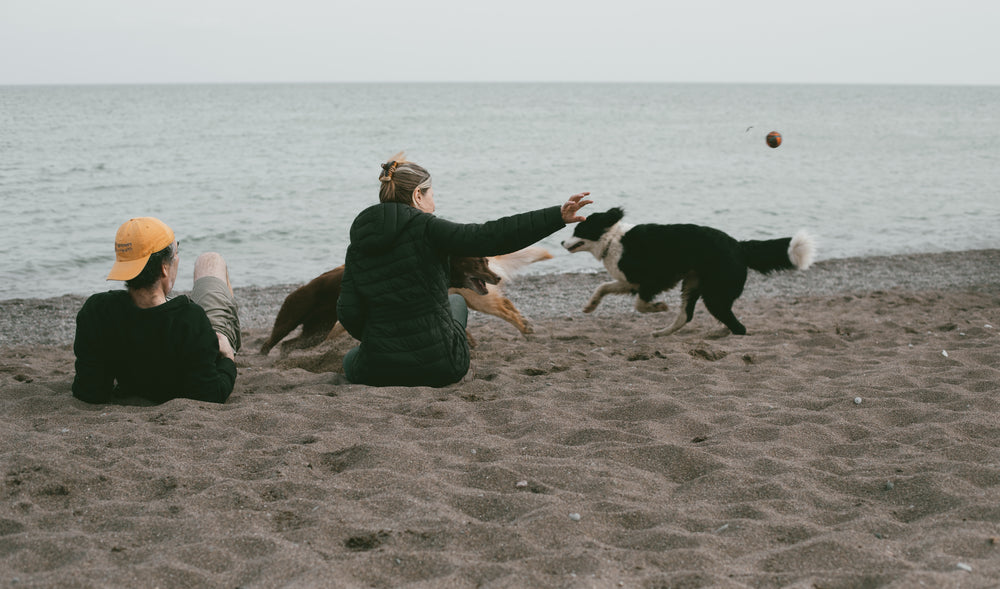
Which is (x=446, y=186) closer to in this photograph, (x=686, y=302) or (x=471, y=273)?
(x=686, y=302)

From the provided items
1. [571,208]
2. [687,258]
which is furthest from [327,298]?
[687,258]

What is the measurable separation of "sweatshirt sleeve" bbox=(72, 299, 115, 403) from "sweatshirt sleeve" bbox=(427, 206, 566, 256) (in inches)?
71.6

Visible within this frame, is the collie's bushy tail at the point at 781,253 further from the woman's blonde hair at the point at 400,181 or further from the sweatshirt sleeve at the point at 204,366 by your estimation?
the sweatshirt sleeve at the point at 204,366

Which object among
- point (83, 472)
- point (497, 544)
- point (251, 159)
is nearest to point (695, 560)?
point (497, 544)

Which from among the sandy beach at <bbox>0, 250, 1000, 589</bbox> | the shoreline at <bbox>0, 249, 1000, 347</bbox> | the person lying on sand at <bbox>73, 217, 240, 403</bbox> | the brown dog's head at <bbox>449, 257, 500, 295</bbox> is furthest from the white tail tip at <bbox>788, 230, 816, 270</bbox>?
the person lying on sand at <bbox>73, 217, 240, 403</bbox>

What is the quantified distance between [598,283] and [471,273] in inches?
185

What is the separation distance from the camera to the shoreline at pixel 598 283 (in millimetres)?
8070

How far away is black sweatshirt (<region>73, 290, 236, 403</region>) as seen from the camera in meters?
3.87

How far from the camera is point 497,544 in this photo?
2.60m

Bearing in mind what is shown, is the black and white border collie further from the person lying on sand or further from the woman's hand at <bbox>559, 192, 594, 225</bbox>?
the person lying on sand

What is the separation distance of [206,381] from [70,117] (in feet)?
194

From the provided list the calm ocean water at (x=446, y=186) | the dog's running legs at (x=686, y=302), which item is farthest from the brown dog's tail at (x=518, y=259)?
the calm ocean water at (x=446, y=186)

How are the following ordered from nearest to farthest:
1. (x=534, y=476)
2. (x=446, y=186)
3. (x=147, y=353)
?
(x=534, y=476)
(x=147, y=353)
(x=446, y=186)

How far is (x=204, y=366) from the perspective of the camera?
419 centimetres
